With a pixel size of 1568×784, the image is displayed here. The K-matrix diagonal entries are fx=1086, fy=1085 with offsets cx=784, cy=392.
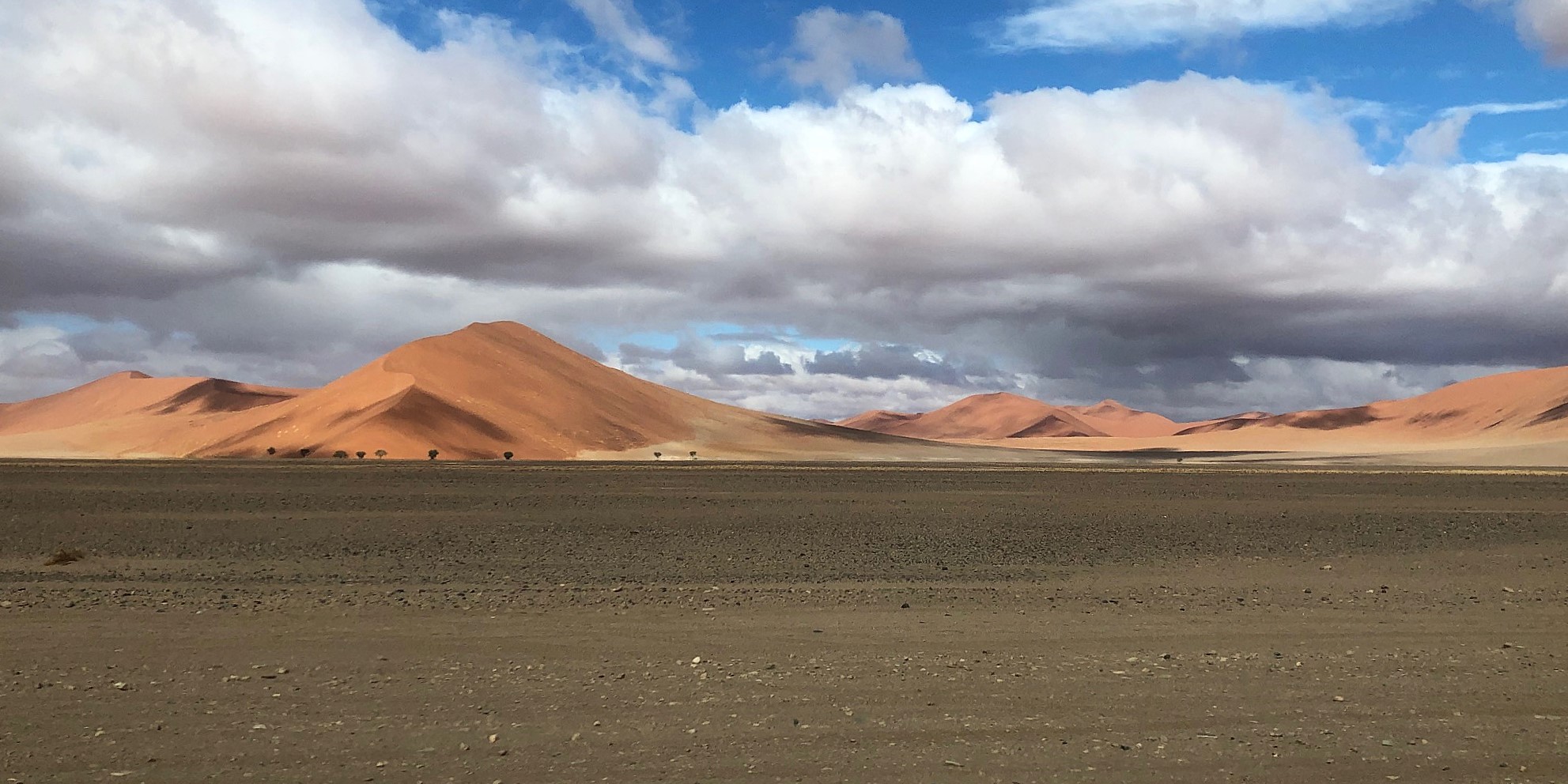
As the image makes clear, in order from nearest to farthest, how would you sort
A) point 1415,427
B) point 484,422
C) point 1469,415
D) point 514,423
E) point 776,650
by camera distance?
point 776,650 < point 484,422 < point 514,423 < point 1469,415 < point 1415,427

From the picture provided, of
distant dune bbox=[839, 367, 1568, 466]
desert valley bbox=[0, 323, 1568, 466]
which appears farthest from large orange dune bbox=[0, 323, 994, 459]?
distant dune bbox=[839, 367, 1568, 466]

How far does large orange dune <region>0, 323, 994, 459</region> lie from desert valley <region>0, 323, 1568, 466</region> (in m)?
0.19

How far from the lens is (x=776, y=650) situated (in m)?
9.24

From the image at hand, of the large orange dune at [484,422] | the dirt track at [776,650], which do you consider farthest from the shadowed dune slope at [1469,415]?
the dirt track at [776,650]

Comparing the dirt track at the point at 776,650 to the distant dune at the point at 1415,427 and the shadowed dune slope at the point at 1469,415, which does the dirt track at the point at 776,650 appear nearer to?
the distant dune at the point at 1415,427

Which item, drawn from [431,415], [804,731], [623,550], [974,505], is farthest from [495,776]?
[431,415]

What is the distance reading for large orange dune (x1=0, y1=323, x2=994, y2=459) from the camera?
6869 centimetres

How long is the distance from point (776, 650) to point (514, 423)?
72383 millimetres

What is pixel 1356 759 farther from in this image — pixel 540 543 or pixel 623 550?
pixel 540 543

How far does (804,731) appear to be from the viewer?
6738 mm

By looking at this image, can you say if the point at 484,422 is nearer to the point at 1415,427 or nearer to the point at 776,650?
the point at 776,650

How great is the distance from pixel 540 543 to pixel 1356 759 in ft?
46.0

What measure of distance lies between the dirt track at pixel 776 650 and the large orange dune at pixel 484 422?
47662mm

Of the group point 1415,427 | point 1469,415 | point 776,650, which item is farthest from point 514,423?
point 1415,427
